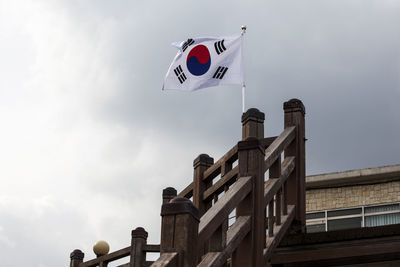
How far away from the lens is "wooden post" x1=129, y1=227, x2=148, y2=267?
38.2 feet

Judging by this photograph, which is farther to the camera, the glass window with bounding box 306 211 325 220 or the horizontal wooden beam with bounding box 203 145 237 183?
the glass window with bounding box 306 211 325 220

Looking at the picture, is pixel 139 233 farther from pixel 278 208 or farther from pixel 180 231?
pixel 180 231

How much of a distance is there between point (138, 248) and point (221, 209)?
6.51 m

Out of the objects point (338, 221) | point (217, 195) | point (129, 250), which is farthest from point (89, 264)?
point (338, 221)

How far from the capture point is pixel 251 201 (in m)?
6.38

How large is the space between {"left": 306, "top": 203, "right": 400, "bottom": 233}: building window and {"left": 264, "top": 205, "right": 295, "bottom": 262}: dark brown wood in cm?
1268

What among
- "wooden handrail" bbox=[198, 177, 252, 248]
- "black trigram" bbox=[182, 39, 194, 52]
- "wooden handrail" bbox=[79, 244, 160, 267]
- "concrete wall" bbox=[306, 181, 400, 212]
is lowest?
"wooden handrail" bbox=[198, 177, 252, 248]

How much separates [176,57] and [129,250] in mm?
3747

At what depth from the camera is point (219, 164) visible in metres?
8.91

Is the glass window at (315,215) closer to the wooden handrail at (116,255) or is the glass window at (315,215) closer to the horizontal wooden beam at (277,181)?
the wooden handrail at (116,255)

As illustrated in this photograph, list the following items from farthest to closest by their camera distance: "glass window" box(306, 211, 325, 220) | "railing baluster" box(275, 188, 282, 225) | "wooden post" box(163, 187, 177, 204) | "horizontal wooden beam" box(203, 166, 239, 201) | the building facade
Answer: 1. "glass window" box(306, 211, 325, 220)
2. the building facade
3. "wooden post" box(163, 187, 177, 204)
4. "horizontal wooden beam" box(203, 166, 239, 201)
5. "railing baluster" box(275, 188, 282, 225)

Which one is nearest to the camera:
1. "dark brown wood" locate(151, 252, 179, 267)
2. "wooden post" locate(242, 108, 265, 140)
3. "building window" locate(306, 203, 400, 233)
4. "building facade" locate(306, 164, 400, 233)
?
"dark brown wood" locate(151, 252, 179, 267)

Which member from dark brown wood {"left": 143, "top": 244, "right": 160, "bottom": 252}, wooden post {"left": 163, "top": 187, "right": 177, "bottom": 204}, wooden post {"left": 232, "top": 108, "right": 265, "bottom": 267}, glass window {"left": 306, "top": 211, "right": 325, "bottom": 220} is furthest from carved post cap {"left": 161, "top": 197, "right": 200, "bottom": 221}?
glass window {"left": 306, "top": 211, "right": 325, "bottom": 220}

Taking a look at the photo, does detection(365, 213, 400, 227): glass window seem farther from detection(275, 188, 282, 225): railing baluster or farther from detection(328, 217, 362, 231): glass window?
detection(275, 188, 282, 225): railing baluster
